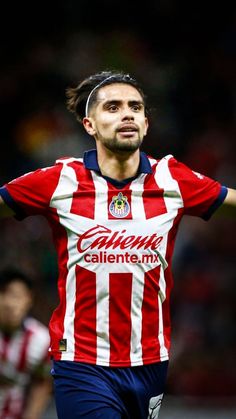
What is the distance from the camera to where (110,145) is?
429 centimetres

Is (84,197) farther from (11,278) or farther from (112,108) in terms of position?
(11,278)

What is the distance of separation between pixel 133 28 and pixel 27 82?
137cm

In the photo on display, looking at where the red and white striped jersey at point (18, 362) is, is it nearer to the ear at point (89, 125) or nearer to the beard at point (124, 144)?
the ear at point (89, 125)

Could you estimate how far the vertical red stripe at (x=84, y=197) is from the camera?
4191mm

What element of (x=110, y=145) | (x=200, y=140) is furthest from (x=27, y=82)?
(x=110, y=145)

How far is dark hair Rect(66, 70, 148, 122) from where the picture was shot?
14.6ft

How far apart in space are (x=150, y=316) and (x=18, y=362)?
243 cm

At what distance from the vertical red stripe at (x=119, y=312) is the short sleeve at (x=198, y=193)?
0.44 m

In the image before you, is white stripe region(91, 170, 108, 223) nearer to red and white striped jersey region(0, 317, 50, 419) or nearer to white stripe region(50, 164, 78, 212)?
white stripe region(50, 164, 78, 212)

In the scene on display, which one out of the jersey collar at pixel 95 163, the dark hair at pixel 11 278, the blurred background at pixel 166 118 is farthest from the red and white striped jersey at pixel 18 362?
the jersey collar at pixel 95 163

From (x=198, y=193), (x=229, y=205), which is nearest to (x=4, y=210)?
(x=198, y=193)

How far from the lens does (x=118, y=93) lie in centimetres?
436

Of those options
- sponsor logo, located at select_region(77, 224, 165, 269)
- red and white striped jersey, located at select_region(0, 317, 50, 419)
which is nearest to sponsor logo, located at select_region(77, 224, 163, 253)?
sponsor logo, located at select_region(77, 224, 165, 269)

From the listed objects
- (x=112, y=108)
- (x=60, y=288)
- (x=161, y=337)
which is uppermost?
(x=112, y=108)
